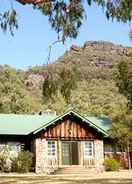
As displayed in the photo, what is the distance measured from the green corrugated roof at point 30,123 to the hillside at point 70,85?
193 centimetres

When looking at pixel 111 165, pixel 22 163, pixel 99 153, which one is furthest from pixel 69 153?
pixel 22 163

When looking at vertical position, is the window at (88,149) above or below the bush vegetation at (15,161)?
above

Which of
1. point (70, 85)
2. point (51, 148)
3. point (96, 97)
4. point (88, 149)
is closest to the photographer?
point (70, 85)

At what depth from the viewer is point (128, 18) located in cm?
2248

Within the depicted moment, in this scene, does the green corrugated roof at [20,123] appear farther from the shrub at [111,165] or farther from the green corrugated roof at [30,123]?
the shrub at [111,165]

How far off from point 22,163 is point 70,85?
19297 mm

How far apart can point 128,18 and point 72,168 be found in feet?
70.2

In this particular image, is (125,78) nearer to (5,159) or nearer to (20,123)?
(20,123)

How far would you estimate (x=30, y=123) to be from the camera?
46688 mm

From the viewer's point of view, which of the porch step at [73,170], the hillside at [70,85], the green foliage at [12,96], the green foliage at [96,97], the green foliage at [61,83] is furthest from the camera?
the green foliage at [96,97]

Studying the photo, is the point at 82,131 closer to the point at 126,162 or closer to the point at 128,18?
the point at 126,162

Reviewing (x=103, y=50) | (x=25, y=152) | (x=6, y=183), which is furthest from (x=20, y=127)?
(x=103, y=50)

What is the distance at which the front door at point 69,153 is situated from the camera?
144 ft

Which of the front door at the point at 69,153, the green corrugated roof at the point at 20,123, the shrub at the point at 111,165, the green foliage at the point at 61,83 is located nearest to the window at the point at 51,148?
the front door at the point at 69,153
